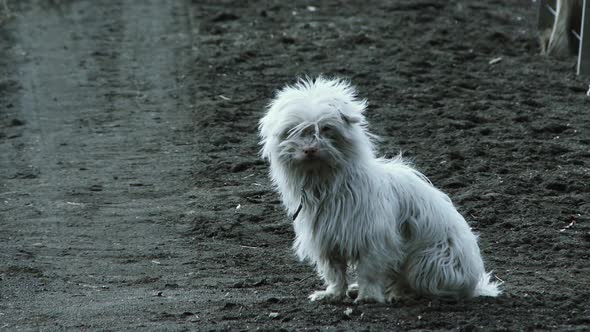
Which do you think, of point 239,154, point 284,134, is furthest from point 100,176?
point 284,134

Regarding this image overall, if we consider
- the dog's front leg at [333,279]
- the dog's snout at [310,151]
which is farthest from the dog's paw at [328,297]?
the dog's snout at [310,151]

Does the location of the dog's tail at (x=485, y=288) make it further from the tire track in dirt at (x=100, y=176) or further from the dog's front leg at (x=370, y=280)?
the tire track in dirt at (x=100, y=176)

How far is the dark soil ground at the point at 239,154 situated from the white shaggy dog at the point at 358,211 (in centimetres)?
18

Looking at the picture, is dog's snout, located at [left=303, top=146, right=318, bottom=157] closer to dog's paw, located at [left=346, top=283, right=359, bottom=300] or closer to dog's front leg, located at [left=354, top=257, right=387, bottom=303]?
dog's front leg, located at [left=354, top=257, right=387, bottom=303]

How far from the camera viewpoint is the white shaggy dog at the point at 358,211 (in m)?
6.18

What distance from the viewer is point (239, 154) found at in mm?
10648

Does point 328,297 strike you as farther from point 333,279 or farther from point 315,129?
point 315,129

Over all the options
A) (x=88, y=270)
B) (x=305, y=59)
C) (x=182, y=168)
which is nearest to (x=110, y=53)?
(x=305, y=59)

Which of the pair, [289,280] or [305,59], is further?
[305,59]

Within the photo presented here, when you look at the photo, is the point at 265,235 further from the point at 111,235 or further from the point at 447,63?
the point at 447,63

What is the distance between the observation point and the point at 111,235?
8.53 meters

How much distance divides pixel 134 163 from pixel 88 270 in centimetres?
300

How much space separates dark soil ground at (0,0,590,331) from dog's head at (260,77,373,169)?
836 mm

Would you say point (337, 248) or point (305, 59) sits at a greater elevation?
point (337, 248)
